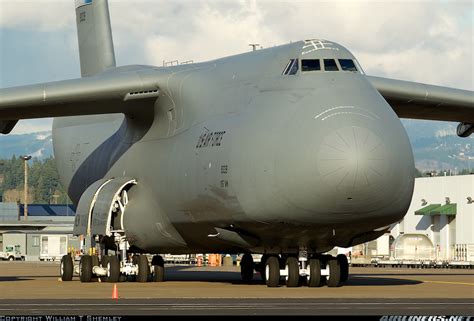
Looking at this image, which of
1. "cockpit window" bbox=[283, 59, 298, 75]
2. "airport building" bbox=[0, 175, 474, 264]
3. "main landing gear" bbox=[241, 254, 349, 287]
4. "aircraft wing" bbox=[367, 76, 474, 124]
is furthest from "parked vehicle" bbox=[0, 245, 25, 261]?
"cockpit window" bbox=[283, 59, 298, 75]

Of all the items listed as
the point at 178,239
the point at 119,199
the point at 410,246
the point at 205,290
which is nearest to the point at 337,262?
the point at 205,290

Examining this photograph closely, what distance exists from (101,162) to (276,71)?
34.4ft

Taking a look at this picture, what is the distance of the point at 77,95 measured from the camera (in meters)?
34.0

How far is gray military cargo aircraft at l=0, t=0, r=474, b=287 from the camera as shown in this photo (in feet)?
91.0

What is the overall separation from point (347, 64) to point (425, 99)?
698 cm

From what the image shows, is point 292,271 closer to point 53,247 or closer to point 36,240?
point 53,247

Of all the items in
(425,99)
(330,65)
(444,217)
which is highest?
(330,65)

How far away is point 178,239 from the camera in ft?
112

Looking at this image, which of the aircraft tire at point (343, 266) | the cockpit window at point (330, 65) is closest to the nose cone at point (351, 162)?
the cockpit window at point (330, 65)

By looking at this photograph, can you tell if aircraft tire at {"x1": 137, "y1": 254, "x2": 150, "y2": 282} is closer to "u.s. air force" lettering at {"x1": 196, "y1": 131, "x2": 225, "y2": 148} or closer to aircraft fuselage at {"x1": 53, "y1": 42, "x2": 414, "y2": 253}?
aircraft fuselage at {"x1": 53, "y1": 42, "x2": 414, "y2": 253}

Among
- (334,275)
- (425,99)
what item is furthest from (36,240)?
(334,275)

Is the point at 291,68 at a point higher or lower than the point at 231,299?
higher

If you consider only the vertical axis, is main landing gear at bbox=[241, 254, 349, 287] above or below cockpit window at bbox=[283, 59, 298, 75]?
below

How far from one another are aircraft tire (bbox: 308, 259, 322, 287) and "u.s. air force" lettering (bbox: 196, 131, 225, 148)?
4.12 m
